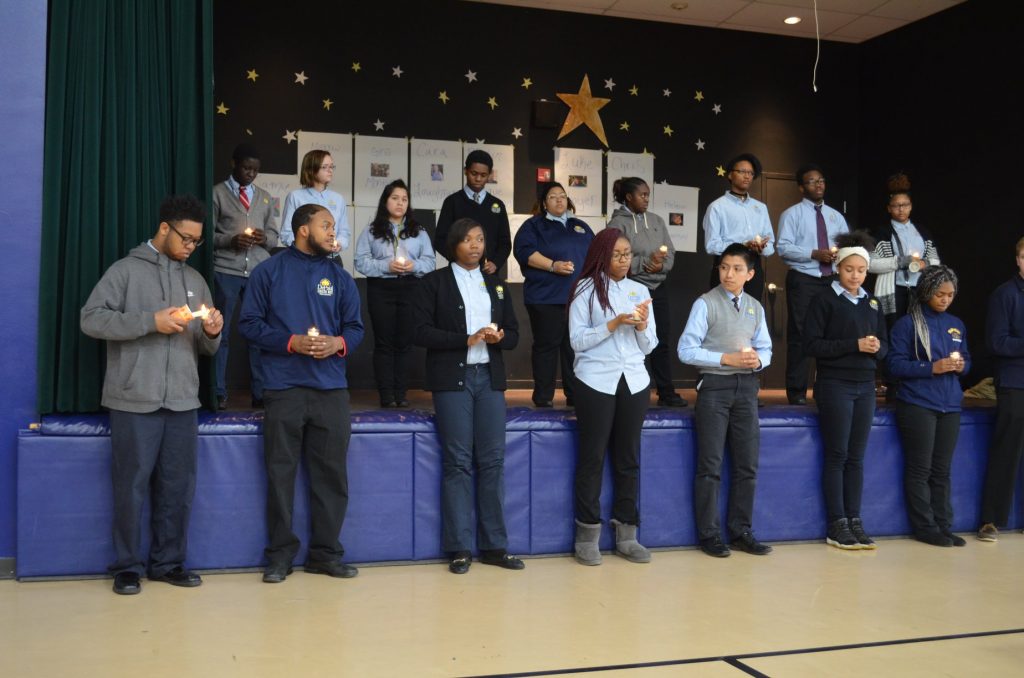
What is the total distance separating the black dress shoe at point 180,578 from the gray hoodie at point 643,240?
3193 mm

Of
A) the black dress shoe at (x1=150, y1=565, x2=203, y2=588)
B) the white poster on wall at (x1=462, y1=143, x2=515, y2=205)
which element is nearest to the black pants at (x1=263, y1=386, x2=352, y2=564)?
the black dress shoe at (x1=150, y1=565, x2=203, y2=588)

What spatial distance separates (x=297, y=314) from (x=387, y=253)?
4.82 ft

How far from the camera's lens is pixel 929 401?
5426mm

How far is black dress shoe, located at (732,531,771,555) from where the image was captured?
5020 millimetres

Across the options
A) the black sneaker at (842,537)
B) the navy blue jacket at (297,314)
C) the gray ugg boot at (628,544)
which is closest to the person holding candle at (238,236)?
the navy blue jacket at (297,314)

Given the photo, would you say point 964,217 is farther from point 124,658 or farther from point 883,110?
point 124,658

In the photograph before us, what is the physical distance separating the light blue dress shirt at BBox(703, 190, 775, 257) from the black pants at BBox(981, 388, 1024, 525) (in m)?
1.72

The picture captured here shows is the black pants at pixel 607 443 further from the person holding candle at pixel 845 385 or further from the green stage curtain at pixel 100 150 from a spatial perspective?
the green stage curtain at pixel 100 150

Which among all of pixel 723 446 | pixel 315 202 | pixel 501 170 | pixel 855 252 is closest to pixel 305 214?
pixel 315 202

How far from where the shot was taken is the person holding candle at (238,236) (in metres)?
5.27

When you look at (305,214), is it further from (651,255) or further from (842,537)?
(842,537)

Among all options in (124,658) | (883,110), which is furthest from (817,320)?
(883,110)

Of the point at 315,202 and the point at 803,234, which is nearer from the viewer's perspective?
the point at 315,202

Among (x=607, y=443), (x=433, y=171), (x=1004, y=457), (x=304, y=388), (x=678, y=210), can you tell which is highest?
(x=433, y=171)
